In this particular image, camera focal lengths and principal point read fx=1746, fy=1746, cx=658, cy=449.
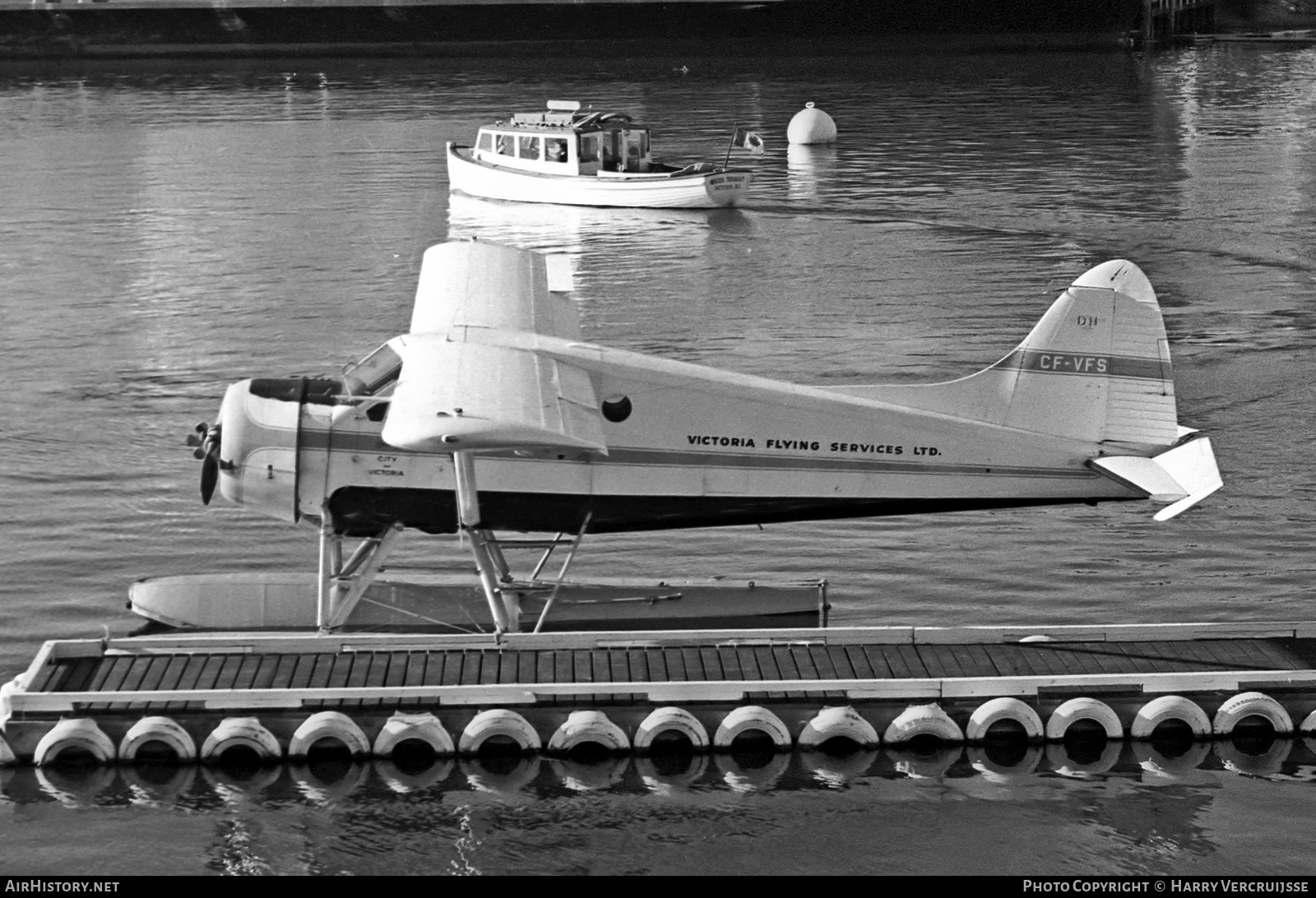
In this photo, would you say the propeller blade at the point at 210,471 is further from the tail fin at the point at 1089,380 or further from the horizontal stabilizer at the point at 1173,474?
the horizontal stabilizer at the point at 1173,474

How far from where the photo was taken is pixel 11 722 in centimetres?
1488

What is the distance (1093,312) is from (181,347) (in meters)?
19.8

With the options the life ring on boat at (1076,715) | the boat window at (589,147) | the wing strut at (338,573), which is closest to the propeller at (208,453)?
the wing strut at (338,573)

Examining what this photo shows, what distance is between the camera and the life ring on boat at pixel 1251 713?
15.6 metres

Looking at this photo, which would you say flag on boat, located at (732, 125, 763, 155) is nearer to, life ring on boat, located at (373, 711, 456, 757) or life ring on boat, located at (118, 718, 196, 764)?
life ring on boat, located at (373, 711, 456, 757)

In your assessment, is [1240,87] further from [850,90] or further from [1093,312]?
[1093,312]

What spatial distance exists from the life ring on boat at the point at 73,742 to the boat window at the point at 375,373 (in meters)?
3.73

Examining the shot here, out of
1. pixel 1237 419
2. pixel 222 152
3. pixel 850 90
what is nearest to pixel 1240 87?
pixel 850 90

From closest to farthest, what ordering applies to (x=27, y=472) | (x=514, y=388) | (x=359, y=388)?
(x=514, y=388) → (x=359, y=388) → (x=27, y=472)

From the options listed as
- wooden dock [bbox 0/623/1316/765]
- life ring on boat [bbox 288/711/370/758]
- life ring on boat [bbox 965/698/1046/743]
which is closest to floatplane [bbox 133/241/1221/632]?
wooden dock [bbox 0/623/1316/765]

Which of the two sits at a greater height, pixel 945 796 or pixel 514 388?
pixel 514 388

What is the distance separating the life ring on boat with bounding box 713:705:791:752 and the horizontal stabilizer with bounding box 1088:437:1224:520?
157 inches

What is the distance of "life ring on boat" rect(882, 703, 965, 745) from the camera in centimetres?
1534

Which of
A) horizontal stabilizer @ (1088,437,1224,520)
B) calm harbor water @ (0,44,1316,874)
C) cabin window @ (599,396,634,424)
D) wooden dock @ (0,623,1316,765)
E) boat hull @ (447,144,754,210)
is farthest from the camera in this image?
boat hull @ (447,144,754,210)
